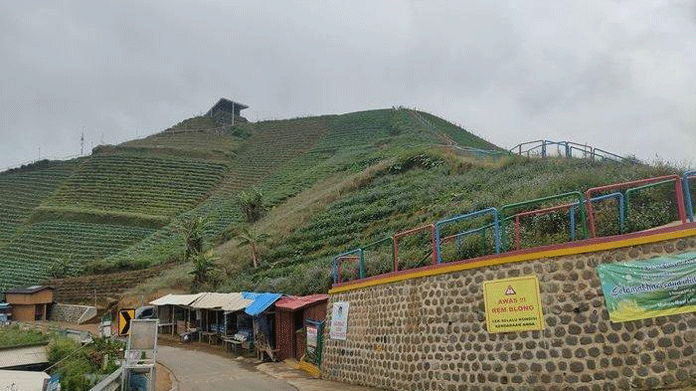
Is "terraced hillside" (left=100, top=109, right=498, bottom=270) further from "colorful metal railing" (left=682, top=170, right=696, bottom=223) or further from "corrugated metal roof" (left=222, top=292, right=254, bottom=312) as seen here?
"colorful metal railing" (left=682, top=170, right=696, bottom=223)

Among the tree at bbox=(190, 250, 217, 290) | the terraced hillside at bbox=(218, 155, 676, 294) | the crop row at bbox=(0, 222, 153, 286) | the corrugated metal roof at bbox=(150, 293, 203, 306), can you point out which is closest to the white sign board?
the terraced hillside at bbox=(218, 155, 676, 294)

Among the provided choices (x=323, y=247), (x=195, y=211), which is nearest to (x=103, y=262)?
(x=195, y=211)

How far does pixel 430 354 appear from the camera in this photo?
12.5m

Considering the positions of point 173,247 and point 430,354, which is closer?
point 430,354

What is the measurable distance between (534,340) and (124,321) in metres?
8.75

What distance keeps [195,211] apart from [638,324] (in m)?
60.1

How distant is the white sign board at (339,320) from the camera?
636 inches

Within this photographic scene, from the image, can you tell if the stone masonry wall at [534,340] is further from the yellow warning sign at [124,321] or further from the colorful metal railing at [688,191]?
the yellow warning sign at [124,321]

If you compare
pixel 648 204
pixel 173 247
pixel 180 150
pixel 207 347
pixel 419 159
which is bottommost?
pixel 207 347

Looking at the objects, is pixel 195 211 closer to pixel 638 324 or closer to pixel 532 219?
pixel 532 219

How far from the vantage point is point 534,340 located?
35.0 feet

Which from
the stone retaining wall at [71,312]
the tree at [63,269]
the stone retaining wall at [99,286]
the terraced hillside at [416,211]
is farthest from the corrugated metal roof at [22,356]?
the tree at [63,269]

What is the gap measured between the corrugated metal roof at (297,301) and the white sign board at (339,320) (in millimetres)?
1870

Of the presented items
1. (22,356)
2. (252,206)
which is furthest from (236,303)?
(252,206)
